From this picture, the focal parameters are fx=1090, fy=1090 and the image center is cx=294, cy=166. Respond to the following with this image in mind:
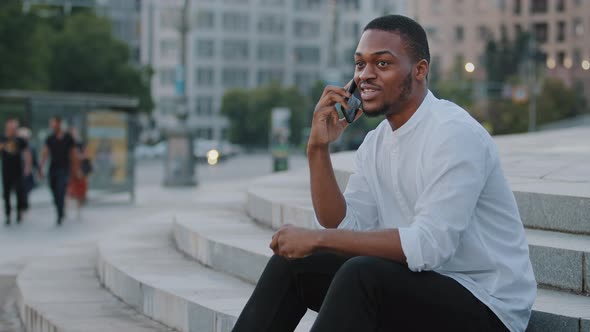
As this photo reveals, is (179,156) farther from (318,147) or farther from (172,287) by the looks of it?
(318,147)

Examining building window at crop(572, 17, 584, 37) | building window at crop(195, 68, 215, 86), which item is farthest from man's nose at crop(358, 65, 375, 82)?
building window at crop(195, 68, 215, 86)

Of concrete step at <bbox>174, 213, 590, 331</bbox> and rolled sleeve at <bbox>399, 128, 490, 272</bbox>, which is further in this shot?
concrete step at <bbox>174, 213, 590, 331</bbox>

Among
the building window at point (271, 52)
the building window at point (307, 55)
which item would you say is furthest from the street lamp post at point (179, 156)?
the building window at point (307, 55)

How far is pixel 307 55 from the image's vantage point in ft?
394

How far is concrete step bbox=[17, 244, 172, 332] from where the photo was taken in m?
6.31

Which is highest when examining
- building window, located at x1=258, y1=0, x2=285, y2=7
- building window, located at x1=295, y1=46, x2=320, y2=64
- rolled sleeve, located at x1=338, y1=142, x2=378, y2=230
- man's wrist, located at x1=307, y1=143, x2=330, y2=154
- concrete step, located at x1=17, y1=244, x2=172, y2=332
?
building window, located at x1=258, y1=0, x2=285, y2=7

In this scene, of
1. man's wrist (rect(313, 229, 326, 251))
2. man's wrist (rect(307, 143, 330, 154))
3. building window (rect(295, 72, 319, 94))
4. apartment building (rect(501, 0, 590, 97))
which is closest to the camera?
man's wrist (rect(313, 229, 326, 251))

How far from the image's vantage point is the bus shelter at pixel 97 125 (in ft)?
71.2

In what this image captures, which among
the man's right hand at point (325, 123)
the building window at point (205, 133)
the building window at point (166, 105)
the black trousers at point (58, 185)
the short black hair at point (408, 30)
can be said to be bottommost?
the building window at point (205, 133)

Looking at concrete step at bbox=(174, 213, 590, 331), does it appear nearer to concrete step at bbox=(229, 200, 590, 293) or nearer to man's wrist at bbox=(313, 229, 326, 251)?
concrete step at bbox=(229, 200, 590, 293)

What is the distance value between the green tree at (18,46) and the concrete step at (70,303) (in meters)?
40.1

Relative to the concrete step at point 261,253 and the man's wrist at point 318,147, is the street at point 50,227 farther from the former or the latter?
the man's wrist at point 318,147

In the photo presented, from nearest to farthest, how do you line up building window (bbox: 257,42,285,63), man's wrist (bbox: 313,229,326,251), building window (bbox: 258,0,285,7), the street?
man's wrist (bbox: 313,229,326,251), the street, building window (bbox: 258,0,285,7), building window (bbox: 257,42,285,63)

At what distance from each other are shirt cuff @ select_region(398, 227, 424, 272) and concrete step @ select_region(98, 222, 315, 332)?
1.61 m
